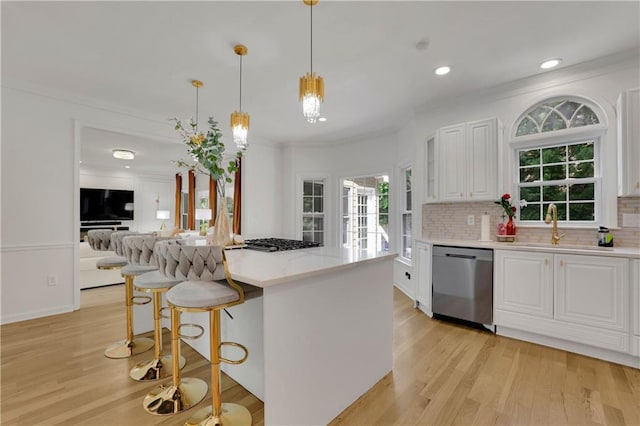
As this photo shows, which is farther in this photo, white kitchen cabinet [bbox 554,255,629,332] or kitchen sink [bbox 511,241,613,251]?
kitchen sink [bbox 511,241,613,251]

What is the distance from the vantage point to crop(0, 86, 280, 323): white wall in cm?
325

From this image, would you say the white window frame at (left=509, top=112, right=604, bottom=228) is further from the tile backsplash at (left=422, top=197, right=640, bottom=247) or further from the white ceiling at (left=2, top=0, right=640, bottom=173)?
the white ceiling at (left=2, top=0, right=640, bottom=173)

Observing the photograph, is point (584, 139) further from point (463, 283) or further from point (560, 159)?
point (463, 283)

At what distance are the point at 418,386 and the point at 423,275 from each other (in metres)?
1.73

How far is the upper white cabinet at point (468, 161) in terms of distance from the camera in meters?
3.19

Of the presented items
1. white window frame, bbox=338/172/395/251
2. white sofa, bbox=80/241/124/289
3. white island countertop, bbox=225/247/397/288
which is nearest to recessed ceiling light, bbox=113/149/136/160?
white sofa, bbox=80/241/124/289

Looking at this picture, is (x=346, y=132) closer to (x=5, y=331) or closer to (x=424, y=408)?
(x=424, y=408)

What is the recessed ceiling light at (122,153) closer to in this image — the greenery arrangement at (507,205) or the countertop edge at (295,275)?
the countertop edge at (295,275)

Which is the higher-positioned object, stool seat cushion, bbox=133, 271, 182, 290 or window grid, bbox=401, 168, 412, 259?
window grid, bbox=401, 168, 412, 259

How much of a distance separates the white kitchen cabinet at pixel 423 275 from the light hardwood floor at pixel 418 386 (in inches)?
24.5

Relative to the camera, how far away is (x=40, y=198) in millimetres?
3430

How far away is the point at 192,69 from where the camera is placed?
2.96 m

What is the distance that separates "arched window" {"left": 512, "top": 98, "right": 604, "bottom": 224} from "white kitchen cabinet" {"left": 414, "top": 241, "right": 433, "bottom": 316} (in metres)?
1.14

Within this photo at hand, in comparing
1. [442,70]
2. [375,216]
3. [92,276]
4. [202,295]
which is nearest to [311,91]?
[202,295]
